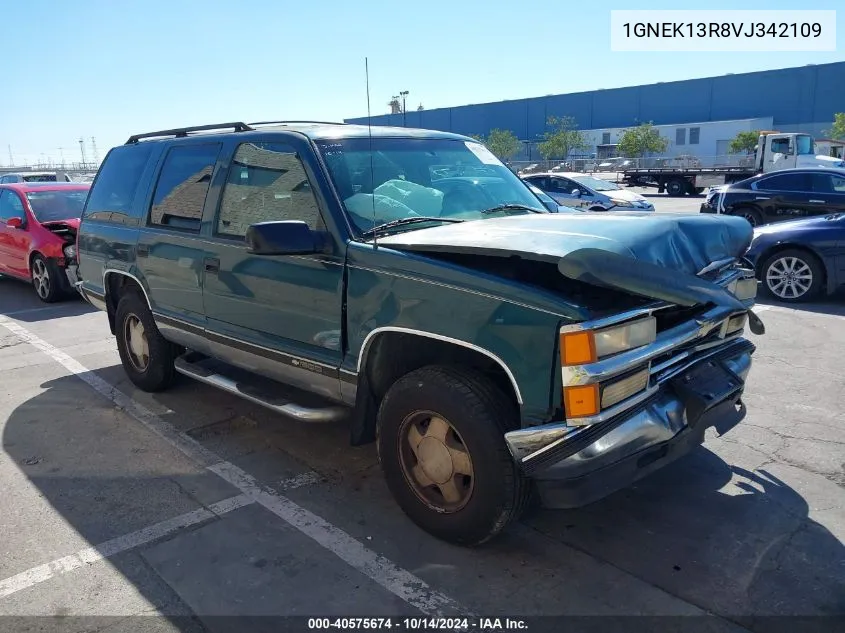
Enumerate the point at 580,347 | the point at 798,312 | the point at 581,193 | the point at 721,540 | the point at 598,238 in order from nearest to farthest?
the point at 580,347 < the point at 598,238 < the point at 721,540 < the point at 798,312 < the point at 581,193

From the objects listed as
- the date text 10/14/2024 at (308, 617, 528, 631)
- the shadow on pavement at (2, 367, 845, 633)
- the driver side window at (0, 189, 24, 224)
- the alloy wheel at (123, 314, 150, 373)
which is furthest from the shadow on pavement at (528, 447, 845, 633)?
the driver side window at (0, 189, 24, 224)

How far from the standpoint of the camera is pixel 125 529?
353 centimetres

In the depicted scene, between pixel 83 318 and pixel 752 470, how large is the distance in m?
7.82

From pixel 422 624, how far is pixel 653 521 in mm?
1429

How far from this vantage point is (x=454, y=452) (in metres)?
3.20

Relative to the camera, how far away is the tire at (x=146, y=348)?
5.30 metres

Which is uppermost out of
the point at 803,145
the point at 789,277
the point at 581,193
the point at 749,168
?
the point at 803,145

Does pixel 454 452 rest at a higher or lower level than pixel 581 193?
lower

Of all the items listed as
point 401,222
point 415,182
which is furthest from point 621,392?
point 415,182

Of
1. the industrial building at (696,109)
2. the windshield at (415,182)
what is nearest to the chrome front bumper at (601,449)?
the windshield at (415,182)

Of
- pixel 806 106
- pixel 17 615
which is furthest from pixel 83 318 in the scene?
pixel 806 106

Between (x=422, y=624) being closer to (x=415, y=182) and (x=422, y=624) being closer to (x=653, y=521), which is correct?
(x=653, y=521)

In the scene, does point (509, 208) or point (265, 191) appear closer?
point (265, 191)

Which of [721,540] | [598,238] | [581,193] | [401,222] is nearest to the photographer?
[598,238]
